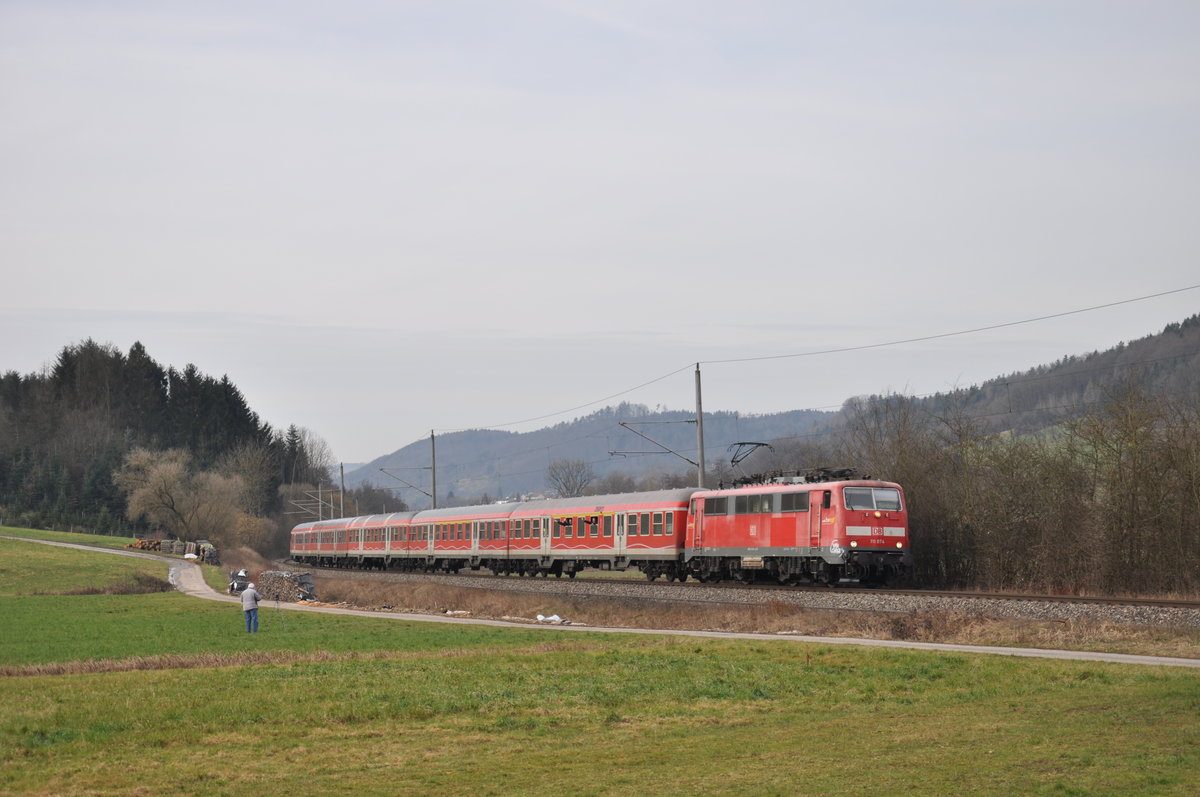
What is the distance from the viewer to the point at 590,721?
18.3m

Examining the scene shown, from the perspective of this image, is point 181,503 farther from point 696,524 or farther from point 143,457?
point 696,524

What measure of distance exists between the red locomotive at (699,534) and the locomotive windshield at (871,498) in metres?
0.03

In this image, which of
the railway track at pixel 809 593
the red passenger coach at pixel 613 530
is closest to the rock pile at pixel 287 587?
the railway track at pixel 809 593

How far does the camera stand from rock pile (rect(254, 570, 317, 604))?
5216 centimetres

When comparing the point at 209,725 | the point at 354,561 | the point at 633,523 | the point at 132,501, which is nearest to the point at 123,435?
the point at 132,501

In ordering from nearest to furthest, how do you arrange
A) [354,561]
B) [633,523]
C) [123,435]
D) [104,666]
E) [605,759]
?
[605,759] → [104,666] → [633,523] → [354,561] → [123,435]

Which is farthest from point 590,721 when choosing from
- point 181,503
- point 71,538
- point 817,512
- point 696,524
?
point 181,503

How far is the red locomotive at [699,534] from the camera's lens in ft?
128

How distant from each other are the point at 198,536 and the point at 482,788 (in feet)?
376

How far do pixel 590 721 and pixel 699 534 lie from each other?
2854cm

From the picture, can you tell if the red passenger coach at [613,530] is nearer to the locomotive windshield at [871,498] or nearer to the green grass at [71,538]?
the locomotive windshield at [871,498]

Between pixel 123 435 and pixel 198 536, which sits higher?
pixel 123 435

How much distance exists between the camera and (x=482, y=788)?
44.2ft

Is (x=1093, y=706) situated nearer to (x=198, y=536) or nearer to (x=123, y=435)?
(x=198, y=536)
